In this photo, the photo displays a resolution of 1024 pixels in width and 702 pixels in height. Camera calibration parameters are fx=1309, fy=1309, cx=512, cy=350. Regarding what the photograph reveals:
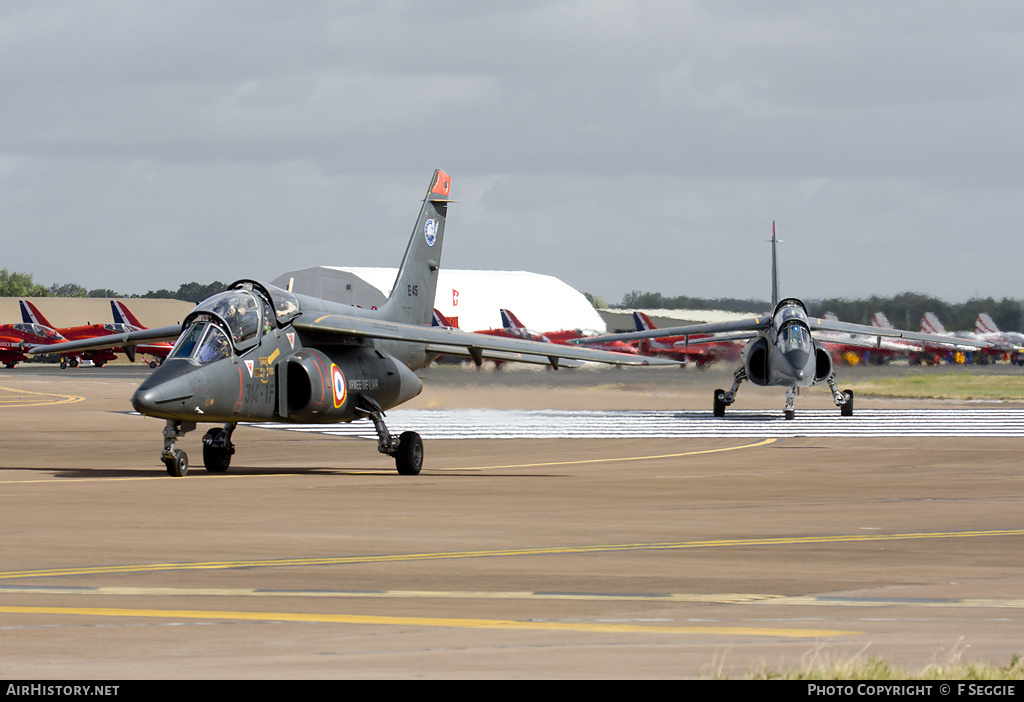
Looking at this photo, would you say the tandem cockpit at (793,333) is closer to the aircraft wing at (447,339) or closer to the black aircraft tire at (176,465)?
the aircraft wing at (447,339)

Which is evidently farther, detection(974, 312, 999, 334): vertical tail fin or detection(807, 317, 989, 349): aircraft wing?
detection(974, 312, 999, 334): vertical tail fin

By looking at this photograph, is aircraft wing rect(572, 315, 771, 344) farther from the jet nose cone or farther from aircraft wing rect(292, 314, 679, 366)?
the jet nose cone

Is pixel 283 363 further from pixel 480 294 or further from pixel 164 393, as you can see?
pixel 480 294

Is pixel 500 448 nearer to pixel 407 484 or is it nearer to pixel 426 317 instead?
pixel 426 317

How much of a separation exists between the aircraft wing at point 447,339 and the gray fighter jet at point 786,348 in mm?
14216

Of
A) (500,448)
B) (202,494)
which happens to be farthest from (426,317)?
(202,494)

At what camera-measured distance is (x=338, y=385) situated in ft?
77.8

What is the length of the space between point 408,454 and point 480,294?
87413 millimetres

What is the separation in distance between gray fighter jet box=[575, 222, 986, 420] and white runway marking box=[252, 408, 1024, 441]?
90cm

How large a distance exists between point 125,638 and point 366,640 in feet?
4.82

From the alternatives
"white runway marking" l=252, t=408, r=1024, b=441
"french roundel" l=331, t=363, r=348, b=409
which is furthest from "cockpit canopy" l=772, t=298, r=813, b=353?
"french roundel" l=331, t=363, r=348, b=409

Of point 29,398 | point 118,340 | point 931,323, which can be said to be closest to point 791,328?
point 118,340

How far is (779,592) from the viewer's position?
10.2 m

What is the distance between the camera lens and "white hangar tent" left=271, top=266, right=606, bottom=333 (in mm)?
102812
